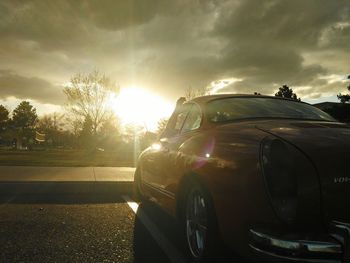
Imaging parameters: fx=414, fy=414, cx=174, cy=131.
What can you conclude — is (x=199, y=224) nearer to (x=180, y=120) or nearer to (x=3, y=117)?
(x=180, y=120)

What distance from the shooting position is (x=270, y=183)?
264 centimetres

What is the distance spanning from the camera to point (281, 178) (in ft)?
8.66

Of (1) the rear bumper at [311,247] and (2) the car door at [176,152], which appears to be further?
(2) the car door at [176,152]

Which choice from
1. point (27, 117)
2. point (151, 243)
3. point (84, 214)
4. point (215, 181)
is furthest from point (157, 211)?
point (27, 117)

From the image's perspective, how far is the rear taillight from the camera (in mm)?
2564

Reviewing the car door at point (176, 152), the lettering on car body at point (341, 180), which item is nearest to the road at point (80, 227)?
the car door at point (176, 152)

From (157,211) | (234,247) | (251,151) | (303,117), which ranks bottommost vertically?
(157,211)

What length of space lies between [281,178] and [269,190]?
0.36 feet

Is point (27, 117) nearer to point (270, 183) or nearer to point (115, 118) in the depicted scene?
point (115, 118)

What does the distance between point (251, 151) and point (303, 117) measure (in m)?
1.50

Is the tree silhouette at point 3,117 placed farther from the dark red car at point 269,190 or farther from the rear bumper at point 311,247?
the rear bumper at point 311,247

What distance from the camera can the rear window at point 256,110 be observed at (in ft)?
13.3

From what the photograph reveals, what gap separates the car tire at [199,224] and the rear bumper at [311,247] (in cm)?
70

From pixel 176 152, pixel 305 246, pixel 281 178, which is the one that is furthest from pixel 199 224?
pixel 305 246
